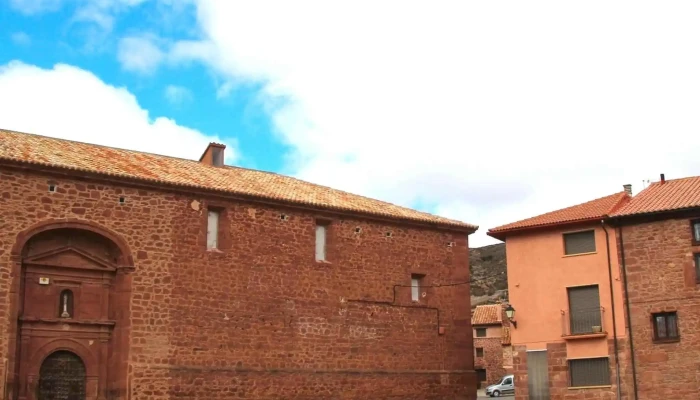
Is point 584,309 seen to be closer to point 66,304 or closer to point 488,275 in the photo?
point 66,304

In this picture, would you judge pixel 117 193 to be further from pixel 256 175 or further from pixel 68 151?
pixel 256 175

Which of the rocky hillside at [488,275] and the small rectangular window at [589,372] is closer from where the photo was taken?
the small rectangular window at [589,372]

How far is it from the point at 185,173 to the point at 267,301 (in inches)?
174

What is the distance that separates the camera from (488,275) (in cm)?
6169

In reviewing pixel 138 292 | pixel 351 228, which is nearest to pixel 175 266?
pixel 138 292

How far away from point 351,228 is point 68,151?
856cm

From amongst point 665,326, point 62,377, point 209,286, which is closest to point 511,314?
point 665,326

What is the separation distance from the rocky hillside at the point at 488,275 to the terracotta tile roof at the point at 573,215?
108ft

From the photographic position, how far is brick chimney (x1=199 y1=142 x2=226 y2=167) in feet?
89.6

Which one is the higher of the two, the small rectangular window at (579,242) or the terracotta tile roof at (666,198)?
the terracotta tile roof at (666,198)

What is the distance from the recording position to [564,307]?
937 inches

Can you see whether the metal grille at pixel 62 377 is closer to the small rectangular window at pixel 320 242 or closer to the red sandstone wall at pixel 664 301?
the small rectangular window at pixel 320 242

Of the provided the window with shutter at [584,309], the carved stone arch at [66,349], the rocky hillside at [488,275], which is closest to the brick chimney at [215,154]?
the carved stone arch at [66,349]

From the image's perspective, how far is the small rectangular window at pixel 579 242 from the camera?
24.0 meters
